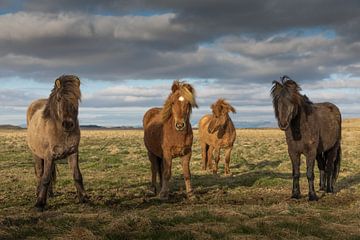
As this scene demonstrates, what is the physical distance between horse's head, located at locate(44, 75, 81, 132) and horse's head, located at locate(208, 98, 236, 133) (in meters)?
8.88

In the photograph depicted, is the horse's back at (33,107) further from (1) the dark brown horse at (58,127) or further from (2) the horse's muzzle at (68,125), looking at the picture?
(2) the horse's muzzle at (68,125)

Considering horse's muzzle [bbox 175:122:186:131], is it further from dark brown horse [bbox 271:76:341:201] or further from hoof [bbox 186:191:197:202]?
dark brown horse [bbox 271:76:341:201]

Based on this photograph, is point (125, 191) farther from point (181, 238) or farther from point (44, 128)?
point (181, 238)

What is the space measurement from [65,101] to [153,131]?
3335 mm

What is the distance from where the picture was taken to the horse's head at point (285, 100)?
1030 centimetres

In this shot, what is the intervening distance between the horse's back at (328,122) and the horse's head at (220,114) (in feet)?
16.5

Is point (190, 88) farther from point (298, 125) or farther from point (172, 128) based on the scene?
point (298, 125)

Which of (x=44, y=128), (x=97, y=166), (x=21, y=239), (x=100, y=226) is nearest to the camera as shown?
(x=21, y=239)

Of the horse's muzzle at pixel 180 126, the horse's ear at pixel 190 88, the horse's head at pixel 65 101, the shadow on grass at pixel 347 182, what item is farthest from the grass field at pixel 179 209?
the horse's ear at pixel 190 88

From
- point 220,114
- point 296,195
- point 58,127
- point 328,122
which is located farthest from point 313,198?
point 220,114

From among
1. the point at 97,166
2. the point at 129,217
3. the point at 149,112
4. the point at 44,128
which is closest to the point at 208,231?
the point at 129,217

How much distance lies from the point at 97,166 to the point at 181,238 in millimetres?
13132

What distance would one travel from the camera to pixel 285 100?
10.4 meters

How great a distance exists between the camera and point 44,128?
368 inches
